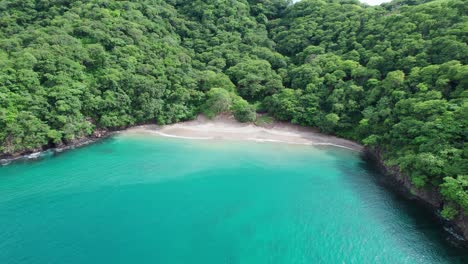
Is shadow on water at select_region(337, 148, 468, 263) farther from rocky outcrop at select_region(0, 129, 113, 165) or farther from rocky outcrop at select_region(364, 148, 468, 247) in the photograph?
rocky outcrop at select_region(0, 129, 113, 165)

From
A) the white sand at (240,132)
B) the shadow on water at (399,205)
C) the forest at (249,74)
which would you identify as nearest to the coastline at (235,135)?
the white sand at (240,132)

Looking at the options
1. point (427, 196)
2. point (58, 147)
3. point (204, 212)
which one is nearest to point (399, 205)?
point (427, 196)

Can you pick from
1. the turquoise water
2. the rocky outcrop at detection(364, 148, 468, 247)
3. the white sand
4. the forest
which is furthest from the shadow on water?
the white sand

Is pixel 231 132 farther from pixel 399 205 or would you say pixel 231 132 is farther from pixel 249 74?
pixel 399 205

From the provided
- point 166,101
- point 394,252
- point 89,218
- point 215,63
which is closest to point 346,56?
point 215,63

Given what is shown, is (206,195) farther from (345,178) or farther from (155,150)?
(345,178)
